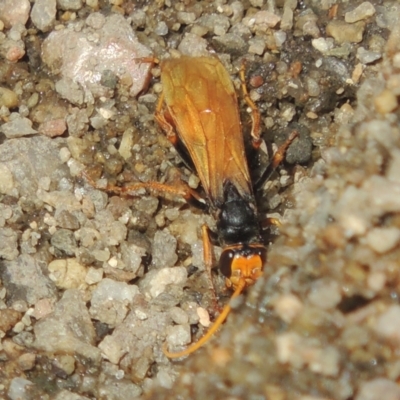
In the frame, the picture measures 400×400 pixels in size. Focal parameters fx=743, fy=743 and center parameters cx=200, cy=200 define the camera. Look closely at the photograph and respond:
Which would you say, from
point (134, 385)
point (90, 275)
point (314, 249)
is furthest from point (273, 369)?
point (90, 275)

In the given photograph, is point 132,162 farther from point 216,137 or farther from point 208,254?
point 208,254

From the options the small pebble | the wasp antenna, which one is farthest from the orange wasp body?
the small pebble

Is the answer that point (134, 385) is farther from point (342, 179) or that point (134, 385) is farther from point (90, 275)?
point (342, 179)

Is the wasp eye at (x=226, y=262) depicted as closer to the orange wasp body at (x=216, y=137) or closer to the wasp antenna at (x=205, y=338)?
the orange wasp body at (x=216, y=137)

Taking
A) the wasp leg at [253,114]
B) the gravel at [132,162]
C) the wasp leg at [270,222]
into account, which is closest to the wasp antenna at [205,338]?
the gravel at [132,162]

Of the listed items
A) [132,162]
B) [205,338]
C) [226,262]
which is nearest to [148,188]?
[132,162]

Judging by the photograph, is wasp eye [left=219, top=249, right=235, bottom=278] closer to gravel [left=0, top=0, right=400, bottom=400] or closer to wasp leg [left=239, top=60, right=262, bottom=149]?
gravel [left=0, top=0, right=400, bottom=400]

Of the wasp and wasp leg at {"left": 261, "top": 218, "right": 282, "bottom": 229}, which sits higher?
the wasp
